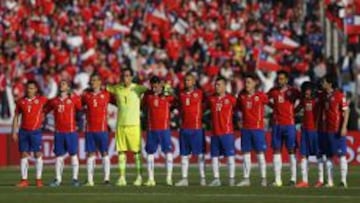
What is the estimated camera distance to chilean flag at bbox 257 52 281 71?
49656mm

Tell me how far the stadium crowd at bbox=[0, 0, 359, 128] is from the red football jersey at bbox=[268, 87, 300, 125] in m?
14.4

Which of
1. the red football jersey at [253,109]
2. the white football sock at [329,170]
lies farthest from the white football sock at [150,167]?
the white football sock at [329,170]

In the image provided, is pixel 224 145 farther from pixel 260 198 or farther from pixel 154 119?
pixel 260 198

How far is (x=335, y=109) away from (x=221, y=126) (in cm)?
248

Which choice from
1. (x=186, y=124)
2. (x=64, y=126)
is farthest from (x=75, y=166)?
(x=186, y=124)

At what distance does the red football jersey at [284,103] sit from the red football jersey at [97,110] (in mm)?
3529

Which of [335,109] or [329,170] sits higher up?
[335,109]

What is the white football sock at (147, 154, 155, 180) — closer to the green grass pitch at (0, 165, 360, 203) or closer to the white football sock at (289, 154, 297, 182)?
the green grass pitch at (0, 165, 360, 203)

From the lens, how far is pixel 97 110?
110 feet

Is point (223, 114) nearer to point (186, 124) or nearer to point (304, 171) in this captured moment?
point (186, 124)

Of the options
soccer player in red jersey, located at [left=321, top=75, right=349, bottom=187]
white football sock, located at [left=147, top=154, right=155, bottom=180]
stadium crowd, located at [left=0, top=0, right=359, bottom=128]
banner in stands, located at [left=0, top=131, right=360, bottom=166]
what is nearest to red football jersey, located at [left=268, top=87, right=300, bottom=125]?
soccer player in red jersey, located at [left=321, top=75, right=349, bottom=187]

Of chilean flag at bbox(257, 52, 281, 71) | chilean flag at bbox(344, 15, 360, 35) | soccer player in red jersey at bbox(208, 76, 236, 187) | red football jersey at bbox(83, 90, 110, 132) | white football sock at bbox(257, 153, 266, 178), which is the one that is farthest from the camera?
chilean flag at bbox(257, 52, 281, 71)

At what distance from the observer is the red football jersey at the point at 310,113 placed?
32.8 metres

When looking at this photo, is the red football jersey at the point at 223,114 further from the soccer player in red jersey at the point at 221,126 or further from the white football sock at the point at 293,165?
the white football sock at the point at 293,165
